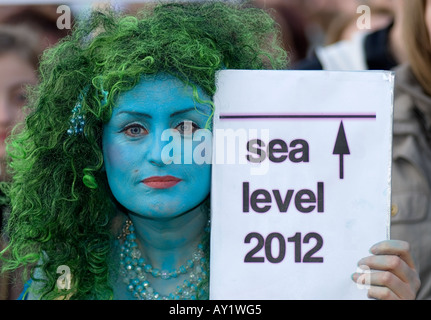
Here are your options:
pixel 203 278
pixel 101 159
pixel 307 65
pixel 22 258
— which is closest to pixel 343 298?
pixel 203 278

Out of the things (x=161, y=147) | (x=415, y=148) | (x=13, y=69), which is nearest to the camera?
(x=161, y=147)

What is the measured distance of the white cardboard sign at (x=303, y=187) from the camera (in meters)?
1.76

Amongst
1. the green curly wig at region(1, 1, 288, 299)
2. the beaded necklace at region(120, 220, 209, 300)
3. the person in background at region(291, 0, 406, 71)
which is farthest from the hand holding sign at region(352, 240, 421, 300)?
the person in background at region(291, 0, 406, 71)

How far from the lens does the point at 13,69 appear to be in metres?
3.03

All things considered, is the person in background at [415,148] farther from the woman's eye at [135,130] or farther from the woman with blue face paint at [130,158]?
the woman's eye at [135,130]

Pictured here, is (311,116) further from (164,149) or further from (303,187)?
(164,149)

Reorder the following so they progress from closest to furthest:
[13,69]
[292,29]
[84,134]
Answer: [84,134], [13,69], [292,29]

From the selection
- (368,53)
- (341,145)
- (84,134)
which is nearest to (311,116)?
(341,145)

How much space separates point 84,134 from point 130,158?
168 millimetres

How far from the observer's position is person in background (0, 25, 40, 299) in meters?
2.93

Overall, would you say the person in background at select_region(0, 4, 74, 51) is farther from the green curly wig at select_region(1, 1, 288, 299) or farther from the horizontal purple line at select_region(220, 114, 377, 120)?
the horizontal purple line at select_region(220, 114, 377, 120)

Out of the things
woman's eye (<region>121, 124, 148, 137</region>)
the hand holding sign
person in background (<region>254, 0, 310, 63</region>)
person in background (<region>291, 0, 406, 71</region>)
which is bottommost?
the hand holding sign

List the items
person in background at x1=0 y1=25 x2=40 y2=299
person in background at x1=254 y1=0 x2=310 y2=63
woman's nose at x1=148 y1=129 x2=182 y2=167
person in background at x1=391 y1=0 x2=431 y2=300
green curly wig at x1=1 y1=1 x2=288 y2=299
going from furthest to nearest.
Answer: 1. person in background at x1=254 y1=0 x2=310 y2=63
2. person in background at x1=0 y1=25 x2=40 y2=299
3. person in background at x1=391 y1=0 x2=431 y2=300
4. green curly wig at x1=1 y1=1 x2=288 y2=299
5. woman's nose at x1=148 y1=129 x2=182 y2=167
